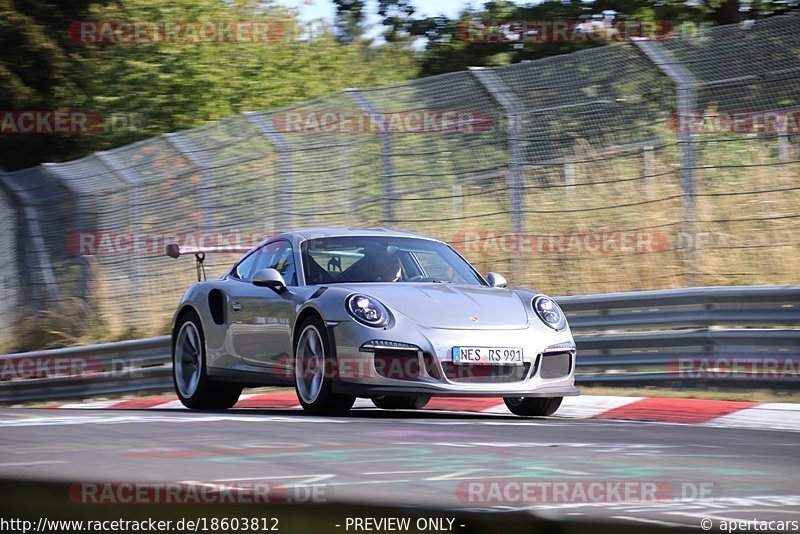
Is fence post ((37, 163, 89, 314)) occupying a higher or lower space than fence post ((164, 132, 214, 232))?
lower

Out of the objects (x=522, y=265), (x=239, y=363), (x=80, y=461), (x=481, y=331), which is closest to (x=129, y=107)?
(x=522, y=265)

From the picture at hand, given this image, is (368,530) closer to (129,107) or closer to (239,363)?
(239,363)

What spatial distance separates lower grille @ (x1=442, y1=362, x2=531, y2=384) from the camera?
297 inches

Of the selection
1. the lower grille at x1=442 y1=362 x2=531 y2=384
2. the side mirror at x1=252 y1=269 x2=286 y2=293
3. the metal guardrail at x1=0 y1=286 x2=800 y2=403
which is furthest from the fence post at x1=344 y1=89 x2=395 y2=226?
the lower grille at x1=442 y1=362 x2=531 y2=384

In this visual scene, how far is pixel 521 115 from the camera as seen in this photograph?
11.3m

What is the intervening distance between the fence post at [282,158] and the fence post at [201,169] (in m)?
1.39

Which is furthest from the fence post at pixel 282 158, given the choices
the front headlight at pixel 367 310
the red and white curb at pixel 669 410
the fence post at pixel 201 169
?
the front headlight at pixel 367 310

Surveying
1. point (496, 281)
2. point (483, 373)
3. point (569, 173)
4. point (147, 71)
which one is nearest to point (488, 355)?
point (483, 373)

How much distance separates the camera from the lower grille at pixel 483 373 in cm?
753

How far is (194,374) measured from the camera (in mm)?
9570

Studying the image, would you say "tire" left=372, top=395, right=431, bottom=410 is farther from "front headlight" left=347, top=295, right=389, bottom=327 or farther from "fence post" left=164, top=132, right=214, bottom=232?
"fence post" left=164, top=132, right=214, bottom=232

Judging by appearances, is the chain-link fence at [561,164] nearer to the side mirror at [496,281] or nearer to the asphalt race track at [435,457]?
the side mirror at [496,281]

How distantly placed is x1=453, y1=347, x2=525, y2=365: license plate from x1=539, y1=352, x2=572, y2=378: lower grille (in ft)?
0.68

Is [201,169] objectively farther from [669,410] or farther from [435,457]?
[435,457]
